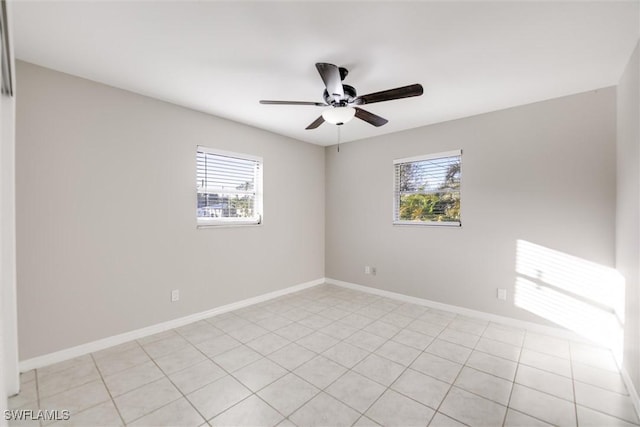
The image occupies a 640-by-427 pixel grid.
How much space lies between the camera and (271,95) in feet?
9.71

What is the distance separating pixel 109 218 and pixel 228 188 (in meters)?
1.36

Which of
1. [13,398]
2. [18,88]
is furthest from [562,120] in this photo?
[13,398]

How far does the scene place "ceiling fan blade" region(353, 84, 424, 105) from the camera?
213 cm

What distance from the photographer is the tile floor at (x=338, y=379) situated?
191 centimetres

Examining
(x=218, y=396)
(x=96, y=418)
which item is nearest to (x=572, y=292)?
(x=218, y=396)

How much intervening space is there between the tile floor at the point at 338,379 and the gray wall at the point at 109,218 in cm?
39

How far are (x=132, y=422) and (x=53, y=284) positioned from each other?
1453 millimetres

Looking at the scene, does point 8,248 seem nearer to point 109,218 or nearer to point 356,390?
point 109,218

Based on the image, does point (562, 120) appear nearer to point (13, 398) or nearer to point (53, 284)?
point (53, 284)

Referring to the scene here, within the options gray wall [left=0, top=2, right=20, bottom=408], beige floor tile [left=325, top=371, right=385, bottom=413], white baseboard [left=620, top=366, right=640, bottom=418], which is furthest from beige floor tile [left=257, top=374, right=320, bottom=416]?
white baseboard [left=620, top=366, right=640, bottom=418]

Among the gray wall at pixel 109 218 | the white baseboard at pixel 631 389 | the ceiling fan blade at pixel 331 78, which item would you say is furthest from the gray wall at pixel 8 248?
the white baseboard at pixel 631 389

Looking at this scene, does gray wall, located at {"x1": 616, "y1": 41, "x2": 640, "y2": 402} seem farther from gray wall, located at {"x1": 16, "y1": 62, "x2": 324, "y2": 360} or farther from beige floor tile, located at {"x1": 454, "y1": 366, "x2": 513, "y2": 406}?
gray wall, located at {"x1": 16, "y1": 62, "x2": 324, "y2": 360}

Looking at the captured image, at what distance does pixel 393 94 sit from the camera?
2.22 meters

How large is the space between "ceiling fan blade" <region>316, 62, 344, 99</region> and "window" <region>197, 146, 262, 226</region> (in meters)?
1.95
